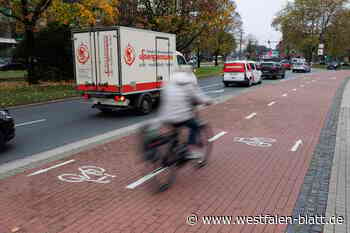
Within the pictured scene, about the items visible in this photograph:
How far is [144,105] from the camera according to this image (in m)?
12.9

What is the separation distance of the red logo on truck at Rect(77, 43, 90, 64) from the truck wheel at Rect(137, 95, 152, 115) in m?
2.50

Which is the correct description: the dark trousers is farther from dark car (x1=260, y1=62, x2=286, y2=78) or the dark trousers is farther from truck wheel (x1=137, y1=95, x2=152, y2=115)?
dark car (x1=260, y1=62, x2=286, y2=78)

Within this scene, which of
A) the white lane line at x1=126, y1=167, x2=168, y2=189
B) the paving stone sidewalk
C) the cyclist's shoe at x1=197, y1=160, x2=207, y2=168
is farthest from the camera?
the cyclist's shoe at x1=197, y1=160, x2=207, y2=168

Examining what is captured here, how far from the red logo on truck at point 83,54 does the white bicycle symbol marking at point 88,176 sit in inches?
270

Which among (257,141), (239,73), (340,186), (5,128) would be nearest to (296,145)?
(257,141)

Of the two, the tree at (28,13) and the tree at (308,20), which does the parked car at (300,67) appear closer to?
the tree at (308,20)

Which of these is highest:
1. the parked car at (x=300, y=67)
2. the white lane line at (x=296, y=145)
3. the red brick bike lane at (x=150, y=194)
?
the parked car at (x=300, y=67)

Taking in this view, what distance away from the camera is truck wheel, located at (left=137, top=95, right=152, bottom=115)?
1269 centimetres

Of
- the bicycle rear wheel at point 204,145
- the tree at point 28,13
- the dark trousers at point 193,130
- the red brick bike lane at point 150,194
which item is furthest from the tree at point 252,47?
the dark trousers at point 193,130

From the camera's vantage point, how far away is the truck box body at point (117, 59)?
11594 mm

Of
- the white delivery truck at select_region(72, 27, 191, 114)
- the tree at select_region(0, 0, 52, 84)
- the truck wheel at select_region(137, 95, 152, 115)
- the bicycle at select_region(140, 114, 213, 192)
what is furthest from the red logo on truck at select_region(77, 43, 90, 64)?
the tree at select_region(0, 0, 52, 84)

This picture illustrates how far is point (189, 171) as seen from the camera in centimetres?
612

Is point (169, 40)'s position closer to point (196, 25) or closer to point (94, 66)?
point (94, 66)
